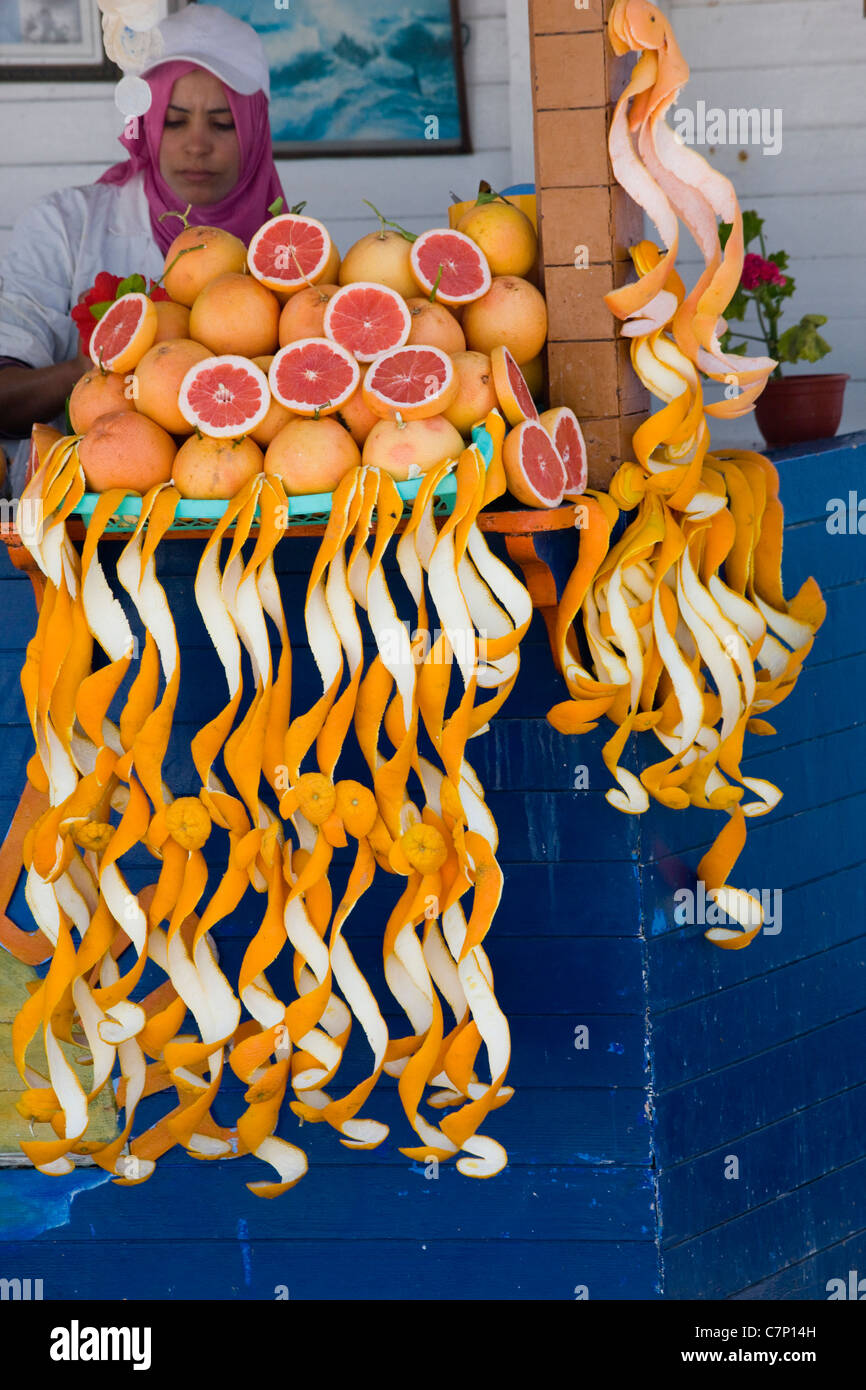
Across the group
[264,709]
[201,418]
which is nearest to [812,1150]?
[264,709]

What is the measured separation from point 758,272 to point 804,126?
672mm

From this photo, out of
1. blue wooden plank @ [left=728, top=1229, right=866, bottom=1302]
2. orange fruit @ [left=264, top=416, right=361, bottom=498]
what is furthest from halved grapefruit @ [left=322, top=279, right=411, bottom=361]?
blue wooden plank @ [left=728, top=1229, right=866, bottom=1302]

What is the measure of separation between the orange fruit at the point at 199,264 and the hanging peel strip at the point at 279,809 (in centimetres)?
29

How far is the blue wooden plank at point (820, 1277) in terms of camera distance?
6.94ft

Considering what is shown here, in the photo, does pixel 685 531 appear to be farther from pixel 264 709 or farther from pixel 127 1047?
pixel 127 1047

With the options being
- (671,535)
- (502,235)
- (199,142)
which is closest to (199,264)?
(502,235)

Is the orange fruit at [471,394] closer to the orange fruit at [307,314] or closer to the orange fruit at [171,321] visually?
the orange fruit at [307,314]

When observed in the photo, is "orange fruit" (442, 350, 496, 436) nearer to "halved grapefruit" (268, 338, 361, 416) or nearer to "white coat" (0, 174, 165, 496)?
"halved grapefruit" (268, 338, 361, 416)

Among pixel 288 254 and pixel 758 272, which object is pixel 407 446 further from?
pixel 758 272

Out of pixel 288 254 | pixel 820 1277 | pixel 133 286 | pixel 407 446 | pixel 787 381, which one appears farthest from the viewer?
pixel 787 381

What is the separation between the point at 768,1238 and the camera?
2111 millimetres

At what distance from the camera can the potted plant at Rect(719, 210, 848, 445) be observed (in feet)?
8.04

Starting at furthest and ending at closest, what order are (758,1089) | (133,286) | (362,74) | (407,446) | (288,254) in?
(362,74), (758,1089), (133,286), (288,254), (407,446)

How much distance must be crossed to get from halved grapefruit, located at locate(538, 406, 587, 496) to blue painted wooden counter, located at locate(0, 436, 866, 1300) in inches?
10.0
